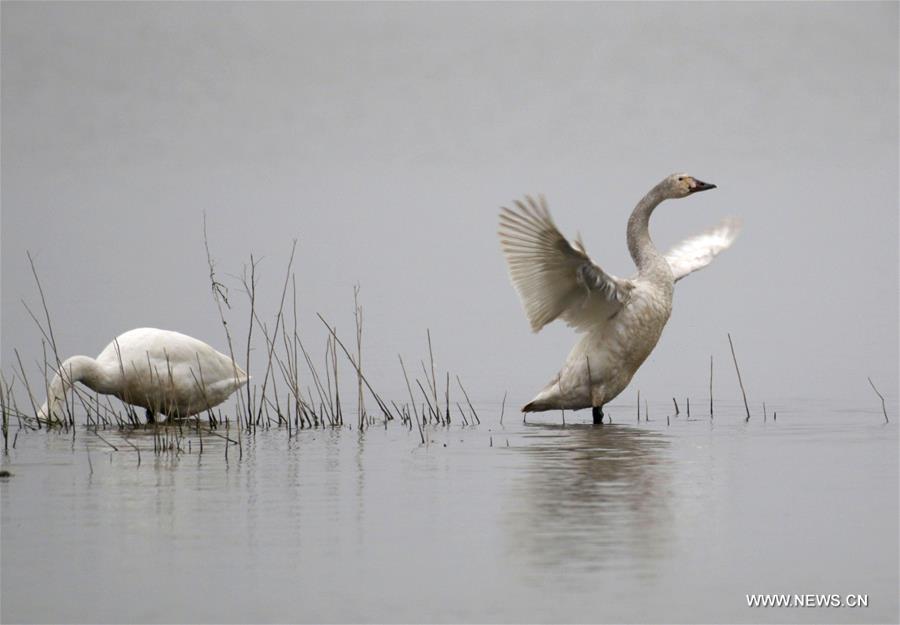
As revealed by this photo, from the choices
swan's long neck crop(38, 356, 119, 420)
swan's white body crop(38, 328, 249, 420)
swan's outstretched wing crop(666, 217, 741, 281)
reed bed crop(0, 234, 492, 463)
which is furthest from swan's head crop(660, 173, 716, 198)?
swan's long neck crop(38, 356, 119, 420)

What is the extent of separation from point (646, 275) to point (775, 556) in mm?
5722

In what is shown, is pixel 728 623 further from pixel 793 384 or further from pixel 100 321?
pixel 100 321

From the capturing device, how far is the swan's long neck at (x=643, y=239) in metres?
13.8

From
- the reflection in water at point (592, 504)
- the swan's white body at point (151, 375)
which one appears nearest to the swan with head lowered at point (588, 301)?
the reflection in water at point (592, 504)

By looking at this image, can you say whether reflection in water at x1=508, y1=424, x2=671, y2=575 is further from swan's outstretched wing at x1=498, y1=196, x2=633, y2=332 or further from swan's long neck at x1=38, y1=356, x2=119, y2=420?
swan's long neck at x1=38, y1=356, x2=119, y2=420

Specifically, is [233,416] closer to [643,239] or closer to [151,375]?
[151,375]

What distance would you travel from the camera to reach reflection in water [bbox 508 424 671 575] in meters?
8.09

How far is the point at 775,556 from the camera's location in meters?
8.17

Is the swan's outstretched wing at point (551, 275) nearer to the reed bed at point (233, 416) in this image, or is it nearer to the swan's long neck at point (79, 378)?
the reed bed at point (233, 416)

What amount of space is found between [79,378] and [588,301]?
388 centimetres

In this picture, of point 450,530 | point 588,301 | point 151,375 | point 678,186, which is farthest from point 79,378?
point 450,530

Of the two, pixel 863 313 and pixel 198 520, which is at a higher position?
pixel 863 313

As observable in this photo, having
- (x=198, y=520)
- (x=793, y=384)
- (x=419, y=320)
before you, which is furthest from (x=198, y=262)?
(x=198, y=520)

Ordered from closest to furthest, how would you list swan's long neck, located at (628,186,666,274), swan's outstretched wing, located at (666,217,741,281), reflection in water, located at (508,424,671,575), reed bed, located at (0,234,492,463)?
reflection in water, located at (508,424,671,575)
reed bed, located at (0,234,492,463)
swan's long neck, located at (628,186,666,274)
swan's outstretched wing, located at (666,217,741,281)
